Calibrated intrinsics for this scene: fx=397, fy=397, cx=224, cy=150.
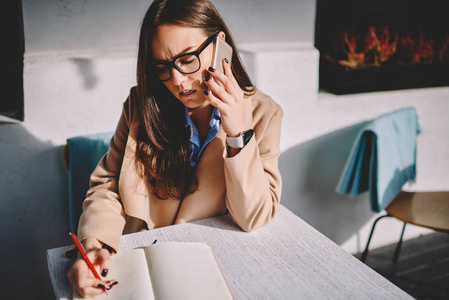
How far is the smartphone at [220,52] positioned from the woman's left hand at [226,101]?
3cm

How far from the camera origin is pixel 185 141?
1349 millimetres

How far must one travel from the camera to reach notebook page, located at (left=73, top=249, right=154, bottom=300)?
0.85 meters

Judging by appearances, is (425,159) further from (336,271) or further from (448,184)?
(336,271)

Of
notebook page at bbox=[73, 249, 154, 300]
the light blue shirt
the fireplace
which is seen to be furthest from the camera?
the fireplace

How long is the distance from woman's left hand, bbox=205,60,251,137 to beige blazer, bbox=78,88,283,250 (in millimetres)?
66

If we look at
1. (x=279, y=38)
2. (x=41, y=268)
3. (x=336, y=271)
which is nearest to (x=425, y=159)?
(x=279, y=38)

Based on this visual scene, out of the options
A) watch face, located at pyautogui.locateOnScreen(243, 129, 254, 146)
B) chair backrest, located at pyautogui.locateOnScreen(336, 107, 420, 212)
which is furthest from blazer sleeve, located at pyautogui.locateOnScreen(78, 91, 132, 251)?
chair backrest, located at pyautogui.locateOnScreen(336, 107, 420, 212)

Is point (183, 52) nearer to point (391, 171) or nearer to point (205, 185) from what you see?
point (205, 185)

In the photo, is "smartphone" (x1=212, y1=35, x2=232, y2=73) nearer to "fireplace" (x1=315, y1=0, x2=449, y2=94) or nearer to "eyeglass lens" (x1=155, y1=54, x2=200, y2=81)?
"eyeglass lens" (x1=155, y1=54, x2=200, y2=81)

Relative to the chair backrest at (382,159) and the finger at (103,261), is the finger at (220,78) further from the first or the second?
the chair backrest at (382,159)

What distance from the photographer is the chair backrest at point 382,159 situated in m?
2.06

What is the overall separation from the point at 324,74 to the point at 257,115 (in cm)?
139

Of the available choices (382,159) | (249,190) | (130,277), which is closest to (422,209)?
(382,159)

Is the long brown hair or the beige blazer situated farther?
the long brown hair
